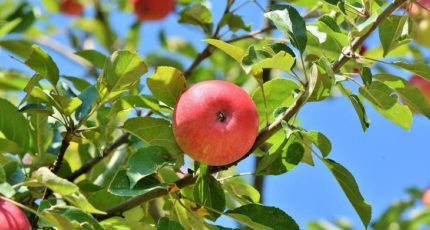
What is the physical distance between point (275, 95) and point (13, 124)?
582 millimetres

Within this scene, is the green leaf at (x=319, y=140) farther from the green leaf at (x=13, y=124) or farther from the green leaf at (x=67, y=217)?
the green leaf at (x=13, y=124)

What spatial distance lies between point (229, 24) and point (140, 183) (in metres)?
0.95

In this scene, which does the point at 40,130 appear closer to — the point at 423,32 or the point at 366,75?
the point at 366,75

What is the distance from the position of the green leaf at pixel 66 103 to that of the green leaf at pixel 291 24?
388 millimetres

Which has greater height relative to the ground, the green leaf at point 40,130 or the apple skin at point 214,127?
the apple skin at point 214,127

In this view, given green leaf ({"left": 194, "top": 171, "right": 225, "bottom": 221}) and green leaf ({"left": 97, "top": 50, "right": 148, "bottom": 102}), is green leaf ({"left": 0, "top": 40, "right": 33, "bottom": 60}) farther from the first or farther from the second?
green leaf ({"left": 194, "top": 171, "right": 225, "bottom": 221})

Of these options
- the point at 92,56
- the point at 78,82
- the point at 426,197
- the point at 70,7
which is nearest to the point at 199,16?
the point at 92,56

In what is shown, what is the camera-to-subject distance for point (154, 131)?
1.53 meters

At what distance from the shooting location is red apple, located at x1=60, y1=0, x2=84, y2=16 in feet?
12.5

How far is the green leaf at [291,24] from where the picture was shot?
1.46 metres

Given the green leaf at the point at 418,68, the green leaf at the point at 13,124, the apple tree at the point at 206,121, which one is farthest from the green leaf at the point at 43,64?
the green leaf at the point at 418,68

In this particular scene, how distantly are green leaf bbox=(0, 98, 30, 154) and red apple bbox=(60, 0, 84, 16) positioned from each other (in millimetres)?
2140

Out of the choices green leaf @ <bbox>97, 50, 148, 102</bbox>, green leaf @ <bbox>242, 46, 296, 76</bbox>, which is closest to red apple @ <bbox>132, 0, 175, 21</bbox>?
green leaf @ <bbox>97, 50, 148, 102</bbox>

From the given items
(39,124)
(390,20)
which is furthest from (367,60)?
(39,124)
